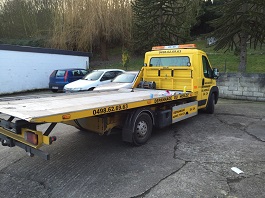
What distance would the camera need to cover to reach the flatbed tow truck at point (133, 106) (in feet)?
11.6

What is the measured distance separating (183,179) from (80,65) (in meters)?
16.6

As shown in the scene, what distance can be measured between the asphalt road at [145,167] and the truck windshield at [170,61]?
225cm

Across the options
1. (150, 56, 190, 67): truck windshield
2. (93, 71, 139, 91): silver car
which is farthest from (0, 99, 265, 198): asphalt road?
(93, 71, 139, 91): silver car

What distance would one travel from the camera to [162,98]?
565 centimetres

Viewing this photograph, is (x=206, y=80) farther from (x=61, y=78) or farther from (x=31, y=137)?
(x=61, y=78)

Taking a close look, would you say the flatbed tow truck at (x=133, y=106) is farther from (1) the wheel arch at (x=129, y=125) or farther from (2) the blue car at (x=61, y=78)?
(2) the blue car at (x=61, y=78)

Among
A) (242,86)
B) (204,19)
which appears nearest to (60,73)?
(242,86)

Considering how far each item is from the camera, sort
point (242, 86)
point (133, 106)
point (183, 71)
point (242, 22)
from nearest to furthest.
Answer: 1. point (133, 106)
2. point (183, 71)
3. point (242, 86)
4. point (242, 22)

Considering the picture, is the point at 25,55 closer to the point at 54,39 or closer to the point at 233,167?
the point at 54,39

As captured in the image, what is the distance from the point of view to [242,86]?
12156 millimetres

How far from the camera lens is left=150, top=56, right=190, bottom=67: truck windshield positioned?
745cm

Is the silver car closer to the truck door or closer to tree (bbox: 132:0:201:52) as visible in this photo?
the truck door

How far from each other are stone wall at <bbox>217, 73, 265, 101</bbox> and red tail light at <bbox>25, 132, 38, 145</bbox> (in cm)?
1110

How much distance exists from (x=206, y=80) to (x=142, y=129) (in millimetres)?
3625
